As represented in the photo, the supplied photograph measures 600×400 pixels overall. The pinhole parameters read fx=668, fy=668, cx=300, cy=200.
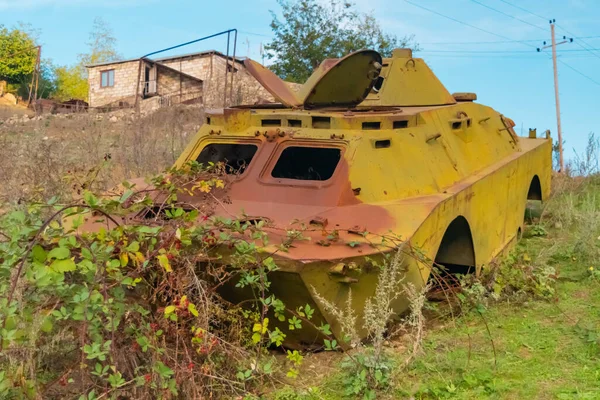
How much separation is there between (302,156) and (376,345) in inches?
90.5

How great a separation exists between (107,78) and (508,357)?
106ft

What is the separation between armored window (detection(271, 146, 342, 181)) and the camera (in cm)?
575

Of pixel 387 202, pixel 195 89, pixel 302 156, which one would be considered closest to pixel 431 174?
pixel 387 202

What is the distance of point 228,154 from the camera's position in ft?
19.2

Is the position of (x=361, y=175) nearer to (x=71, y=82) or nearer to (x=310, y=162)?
(x=310, y=162)

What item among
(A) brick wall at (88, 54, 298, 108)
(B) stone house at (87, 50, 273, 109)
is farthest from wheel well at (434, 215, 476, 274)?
(A) brick wall at (88, 54, 298, 108)

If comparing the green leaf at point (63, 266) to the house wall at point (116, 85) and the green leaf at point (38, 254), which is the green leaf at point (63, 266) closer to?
the green leaf at point (38, 254)

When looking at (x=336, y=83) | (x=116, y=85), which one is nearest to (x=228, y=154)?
(x=336, y=83)

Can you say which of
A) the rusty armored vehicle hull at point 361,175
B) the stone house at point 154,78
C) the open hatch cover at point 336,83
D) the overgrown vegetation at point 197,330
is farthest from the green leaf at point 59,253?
the stone house at point 154,78

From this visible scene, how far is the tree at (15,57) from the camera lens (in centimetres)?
3872

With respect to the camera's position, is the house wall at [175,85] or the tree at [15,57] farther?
the tree at [15,57]

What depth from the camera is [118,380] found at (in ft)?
10.6

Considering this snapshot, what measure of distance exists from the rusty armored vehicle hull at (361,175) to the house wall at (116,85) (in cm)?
2713

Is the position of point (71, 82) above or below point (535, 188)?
above
